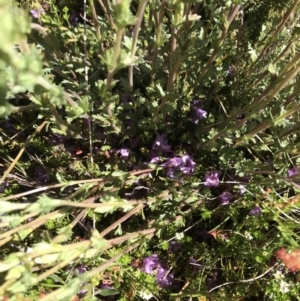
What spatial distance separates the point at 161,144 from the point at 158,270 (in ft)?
2.01

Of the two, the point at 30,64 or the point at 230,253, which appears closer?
the point at 30,64

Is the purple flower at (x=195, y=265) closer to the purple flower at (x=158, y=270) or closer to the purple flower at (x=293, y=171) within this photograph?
the purple flower at (x=158, y=270)

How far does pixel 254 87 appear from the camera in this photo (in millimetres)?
1985

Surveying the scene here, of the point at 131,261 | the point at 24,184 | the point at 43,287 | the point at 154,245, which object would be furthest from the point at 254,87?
the point at 43,287

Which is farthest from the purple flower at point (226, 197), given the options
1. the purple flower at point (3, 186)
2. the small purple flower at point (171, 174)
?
the purple flower at point (3, 186)

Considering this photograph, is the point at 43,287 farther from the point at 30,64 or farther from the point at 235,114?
the point at 30,64

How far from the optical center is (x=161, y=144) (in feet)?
6.68

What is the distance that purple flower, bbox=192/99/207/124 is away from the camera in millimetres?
2033

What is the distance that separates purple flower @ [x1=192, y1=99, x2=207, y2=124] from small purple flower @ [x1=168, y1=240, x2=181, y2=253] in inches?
23.4

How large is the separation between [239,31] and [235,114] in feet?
1.46

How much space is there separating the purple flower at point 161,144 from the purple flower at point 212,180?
235 mm

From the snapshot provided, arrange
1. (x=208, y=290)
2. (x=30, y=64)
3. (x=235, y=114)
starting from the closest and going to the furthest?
(x=30, y=64), (x=235, y=114), (x=208, y=290)

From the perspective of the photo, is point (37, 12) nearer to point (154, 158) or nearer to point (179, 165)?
point (154, 158)

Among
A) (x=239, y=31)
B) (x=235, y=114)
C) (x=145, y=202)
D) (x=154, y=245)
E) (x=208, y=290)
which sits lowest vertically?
(x=208, y=290)
